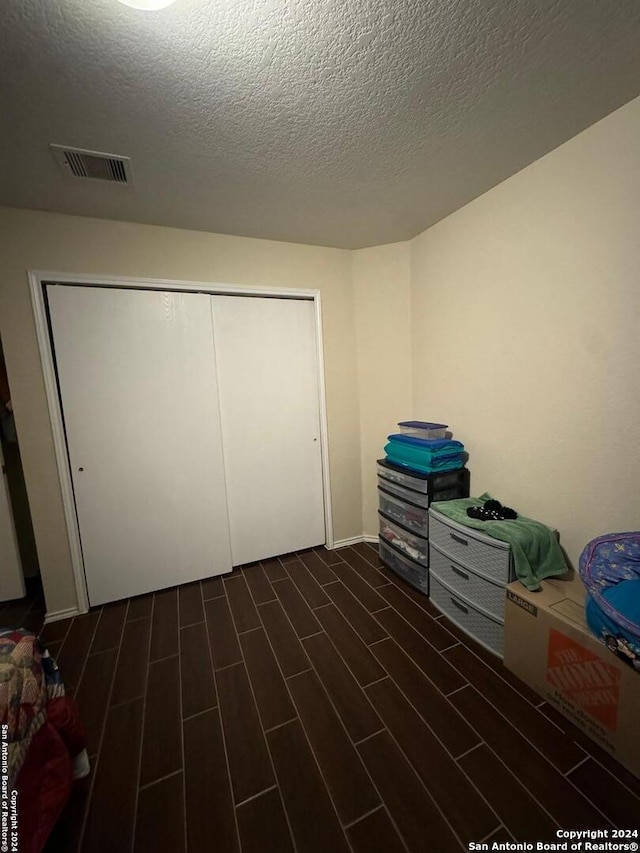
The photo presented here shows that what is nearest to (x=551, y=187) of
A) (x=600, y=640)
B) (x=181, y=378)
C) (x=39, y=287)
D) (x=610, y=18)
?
(x=610, y=18)

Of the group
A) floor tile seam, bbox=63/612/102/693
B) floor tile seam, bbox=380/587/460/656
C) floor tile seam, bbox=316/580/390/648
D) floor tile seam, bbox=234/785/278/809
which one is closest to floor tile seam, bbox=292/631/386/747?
floor tile seam, bbox=316/580/390/648

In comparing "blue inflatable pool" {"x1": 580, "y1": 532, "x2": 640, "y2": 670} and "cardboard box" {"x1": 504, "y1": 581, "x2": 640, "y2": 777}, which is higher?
"blue inflatable pool" {"x1": 580, "y1": 532, "x2": 640, "y2": 670}

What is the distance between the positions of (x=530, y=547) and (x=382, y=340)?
5.58 ft

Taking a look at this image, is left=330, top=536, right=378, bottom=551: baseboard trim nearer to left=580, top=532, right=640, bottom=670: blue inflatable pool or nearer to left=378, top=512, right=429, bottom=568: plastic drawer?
left=378, top=512, right=429, bottom=568: plastic drawer

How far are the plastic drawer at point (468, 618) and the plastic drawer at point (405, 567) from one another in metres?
0.05

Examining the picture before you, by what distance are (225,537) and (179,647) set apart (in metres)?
0.74

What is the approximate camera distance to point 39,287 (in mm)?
1808

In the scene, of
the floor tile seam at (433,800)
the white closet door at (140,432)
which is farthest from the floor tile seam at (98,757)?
the floor tile seam at (433,800)

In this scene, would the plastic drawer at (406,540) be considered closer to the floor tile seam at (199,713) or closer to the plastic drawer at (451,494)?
the plastic drawer at (451,494)

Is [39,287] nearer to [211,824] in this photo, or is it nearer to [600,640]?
[211,824]

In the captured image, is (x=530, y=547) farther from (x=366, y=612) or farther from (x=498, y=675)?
(x=366, y=612)

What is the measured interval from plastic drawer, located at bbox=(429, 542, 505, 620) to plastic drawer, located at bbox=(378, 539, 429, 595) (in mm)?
119

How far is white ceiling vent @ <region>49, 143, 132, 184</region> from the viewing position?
1.35m

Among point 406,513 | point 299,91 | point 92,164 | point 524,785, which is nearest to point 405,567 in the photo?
point 406,513
